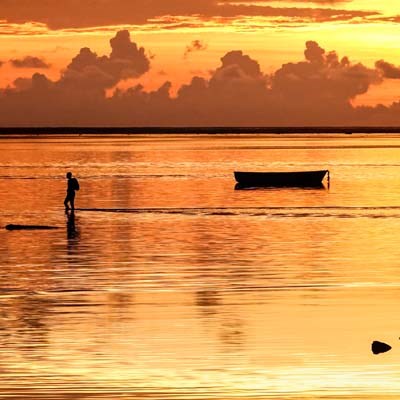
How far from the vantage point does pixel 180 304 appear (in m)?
30.1

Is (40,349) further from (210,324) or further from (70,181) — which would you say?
(70,181)

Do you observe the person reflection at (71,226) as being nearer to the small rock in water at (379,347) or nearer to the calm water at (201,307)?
the calm water at (201,307)

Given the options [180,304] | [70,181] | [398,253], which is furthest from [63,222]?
[180,304]

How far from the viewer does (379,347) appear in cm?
2377

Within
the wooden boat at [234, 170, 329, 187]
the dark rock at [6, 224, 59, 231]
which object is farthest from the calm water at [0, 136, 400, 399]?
the wooden boat at [234, 170, 329, 187]

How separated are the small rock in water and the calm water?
0.15 metres

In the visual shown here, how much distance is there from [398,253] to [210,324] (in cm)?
1774

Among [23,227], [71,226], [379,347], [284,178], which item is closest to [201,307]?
[379,347]

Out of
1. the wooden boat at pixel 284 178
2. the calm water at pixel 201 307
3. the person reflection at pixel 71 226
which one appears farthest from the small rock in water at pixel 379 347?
the wooden boat at pixel 284 178

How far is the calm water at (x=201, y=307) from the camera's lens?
2150 cm

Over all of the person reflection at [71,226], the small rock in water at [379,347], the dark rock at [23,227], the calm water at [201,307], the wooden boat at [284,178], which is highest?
the small rock in water at [379,347]

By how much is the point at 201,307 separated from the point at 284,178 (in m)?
65.2

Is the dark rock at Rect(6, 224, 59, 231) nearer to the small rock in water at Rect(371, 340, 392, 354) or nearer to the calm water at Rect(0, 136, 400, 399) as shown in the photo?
the calm water at Rect(0, 136, 400, 399)

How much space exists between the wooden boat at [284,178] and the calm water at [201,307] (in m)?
30.4
